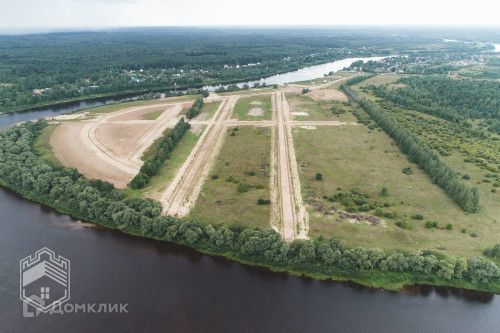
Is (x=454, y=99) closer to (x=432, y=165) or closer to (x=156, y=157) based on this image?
(x=432, y=165)

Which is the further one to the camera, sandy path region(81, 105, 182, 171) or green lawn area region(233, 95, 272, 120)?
green lawn area region(233, 95, 272, 120)

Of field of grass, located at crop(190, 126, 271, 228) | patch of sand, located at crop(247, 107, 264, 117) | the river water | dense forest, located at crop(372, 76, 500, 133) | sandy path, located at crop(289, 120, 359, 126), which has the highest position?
dense forest, located at crop(372, 76, 500, 133)

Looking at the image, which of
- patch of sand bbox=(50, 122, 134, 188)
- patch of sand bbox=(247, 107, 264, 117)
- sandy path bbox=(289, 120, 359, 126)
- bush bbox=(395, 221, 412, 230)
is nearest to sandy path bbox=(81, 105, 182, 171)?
patch of sand bbox=(50, 122, 134, 188)

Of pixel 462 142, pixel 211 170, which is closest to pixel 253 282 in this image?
pixel 211 170

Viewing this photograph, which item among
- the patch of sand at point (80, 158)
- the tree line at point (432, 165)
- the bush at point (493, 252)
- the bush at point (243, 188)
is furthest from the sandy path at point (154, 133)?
the bush at point (493, 252)

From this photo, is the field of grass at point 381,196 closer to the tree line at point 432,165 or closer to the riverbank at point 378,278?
the tree line at point 432,165

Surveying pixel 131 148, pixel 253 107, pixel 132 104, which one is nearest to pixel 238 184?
pixel 131 148

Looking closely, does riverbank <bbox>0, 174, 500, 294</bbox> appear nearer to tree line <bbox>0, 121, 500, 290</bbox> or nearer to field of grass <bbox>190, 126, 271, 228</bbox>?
tree line <bbox>0, 121, 500, 290</bbox>
